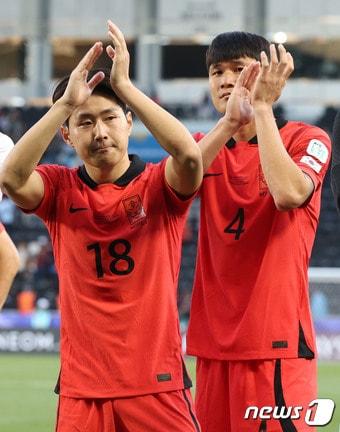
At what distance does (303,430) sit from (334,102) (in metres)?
21.6

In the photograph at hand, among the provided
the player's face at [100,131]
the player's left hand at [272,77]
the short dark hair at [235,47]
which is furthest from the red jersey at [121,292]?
→ the short dark hair at [235,47]

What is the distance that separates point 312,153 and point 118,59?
851 mm

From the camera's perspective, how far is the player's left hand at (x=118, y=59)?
11.3 feet

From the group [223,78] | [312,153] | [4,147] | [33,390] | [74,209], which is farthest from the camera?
[33,390]

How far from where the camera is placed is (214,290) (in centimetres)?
396

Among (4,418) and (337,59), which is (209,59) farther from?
(337,59)

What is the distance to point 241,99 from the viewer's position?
387cm

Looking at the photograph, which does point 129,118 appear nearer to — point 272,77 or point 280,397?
point 272,77

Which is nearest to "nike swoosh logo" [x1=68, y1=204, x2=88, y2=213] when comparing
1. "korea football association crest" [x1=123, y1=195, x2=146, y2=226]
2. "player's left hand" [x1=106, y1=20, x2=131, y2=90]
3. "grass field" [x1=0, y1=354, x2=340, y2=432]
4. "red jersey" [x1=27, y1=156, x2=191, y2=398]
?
"red jersey" [x1=27, y1=156, x2=191, y2=398]

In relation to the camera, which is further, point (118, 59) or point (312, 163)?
point (312, 163)

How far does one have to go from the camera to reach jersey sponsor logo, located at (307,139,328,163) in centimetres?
393

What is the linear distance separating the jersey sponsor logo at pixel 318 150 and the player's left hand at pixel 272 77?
296mm

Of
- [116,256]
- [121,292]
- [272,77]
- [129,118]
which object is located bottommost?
[121,292]

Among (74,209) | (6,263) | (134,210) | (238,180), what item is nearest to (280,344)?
(238,180)
